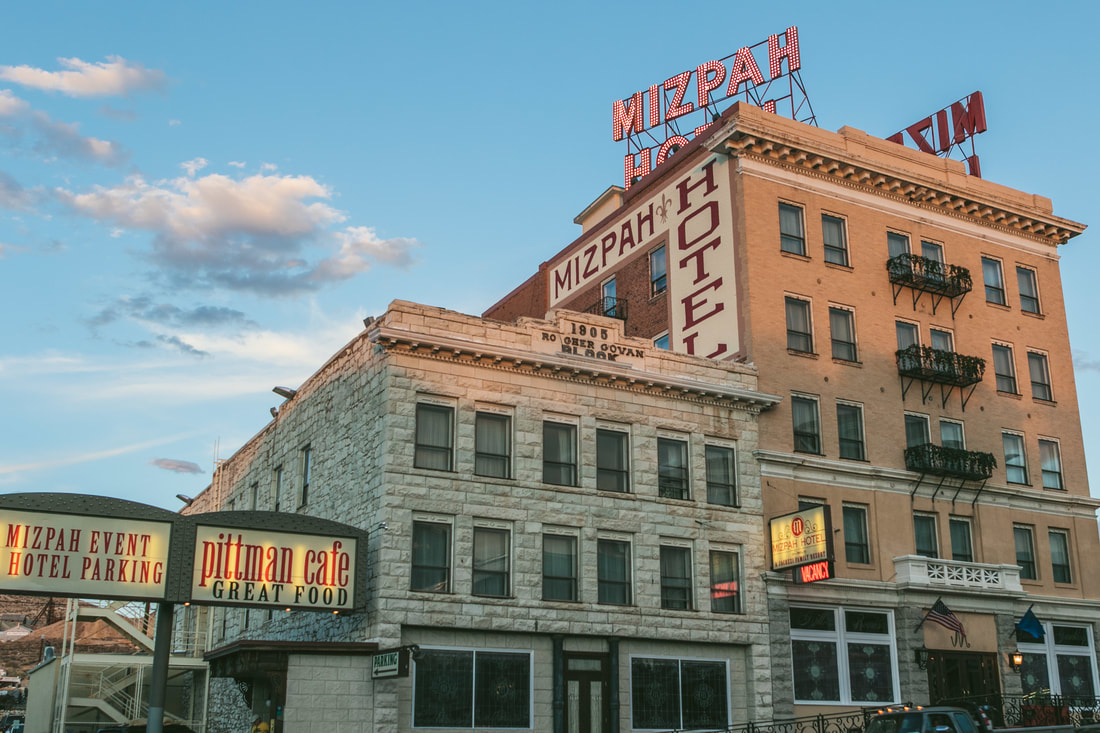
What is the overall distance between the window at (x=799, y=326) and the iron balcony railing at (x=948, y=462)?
17.6 ft

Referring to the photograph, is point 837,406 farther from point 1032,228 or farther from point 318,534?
point 318,534

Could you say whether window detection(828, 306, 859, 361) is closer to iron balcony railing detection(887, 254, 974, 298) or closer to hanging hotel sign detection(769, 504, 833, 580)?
iron balcony railing detection(887, 254, 974, 298)

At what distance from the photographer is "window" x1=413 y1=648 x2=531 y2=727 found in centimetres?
2903

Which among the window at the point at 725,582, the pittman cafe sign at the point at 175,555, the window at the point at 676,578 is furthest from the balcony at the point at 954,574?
the pittman cafe sign at the point at 175,555

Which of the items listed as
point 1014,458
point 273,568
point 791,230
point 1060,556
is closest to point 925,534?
point 1014,458

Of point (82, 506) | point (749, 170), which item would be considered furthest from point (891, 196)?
point (82, 506)

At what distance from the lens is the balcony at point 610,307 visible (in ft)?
151

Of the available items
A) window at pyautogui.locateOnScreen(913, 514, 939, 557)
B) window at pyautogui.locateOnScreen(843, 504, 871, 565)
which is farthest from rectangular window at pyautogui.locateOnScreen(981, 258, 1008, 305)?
window at pyautogui.locateOnScreen(843, 504, 871, 565)

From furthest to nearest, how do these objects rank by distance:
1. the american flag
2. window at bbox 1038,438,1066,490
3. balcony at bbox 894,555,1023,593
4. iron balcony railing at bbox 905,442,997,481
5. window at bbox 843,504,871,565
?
window at bbox 1038,438,1066,490, iron balcony railing at bbox 905,442,997,481, window at bbox 843,504,871,565, balcony at bbox 894,555,1023,593, the american flag

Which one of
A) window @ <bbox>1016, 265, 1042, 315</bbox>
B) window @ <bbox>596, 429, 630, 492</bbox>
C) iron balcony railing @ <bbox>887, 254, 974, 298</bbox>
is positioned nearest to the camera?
window @ <bbox>596, 429, 630, 492</bbox>

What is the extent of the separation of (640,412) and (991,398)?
16412 mm

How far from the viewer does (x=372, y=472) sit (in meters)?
30.8

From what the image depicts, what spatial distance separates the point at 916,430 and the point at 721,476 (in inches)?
369

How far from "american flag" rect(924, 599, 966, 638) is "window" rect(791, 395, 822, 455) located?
6371 mm
